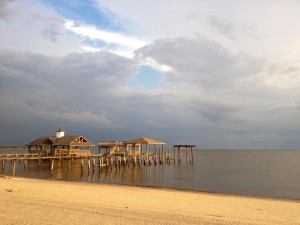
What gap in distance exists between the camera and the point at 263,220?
1053 centimetres

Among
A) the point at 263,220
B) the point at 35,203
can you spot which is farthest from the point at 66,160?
the point at 263,220

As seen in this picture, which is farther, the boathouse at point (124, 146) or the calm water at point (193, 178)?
the boathouse at point (124, 146)

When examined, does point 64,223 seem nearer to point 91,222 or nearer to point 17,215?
point 91,222

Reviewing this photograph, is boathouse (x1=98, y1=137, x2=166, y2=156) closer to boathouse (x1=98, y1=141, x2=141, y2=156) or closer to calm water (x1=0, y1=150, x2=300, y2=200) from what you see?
boathouse (x1=98, y1=141, x2=141, y2=156)

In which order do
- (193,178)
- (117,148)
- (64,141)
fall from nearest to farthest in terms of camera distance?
(193,178), (117,148), (64,141)

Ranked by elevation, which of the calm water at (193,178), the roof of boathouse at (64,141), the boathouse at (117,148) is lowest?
the calm water at (193,178)

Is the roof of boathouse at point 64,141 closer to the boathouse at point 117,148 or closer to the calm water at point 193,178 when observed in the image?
the boathouse at point 117,148

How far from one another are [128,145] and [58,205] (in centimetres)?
3754

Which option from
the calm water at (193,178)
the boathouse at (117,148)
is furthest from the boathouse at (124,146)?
the calm water at (193,178)

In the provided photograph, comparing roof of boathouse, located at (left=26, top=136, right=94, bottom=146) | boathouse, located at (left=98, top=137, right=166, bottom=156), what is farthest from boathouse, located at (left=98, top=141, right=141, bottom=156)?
roof of boathouse, located at (left=26, top=136, right=94, bottom=146)

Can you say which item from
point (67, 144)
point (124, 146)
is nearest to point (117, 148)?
point (124, 146)

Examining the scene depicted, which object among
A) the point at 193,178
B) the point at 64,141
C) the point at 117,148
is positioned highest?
the point at 64,141

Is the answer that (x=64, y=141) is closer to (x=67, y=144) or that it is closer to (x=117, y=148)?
(x=67, y=144)

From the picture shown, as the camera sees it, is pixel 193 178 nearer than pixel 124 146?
Yes
